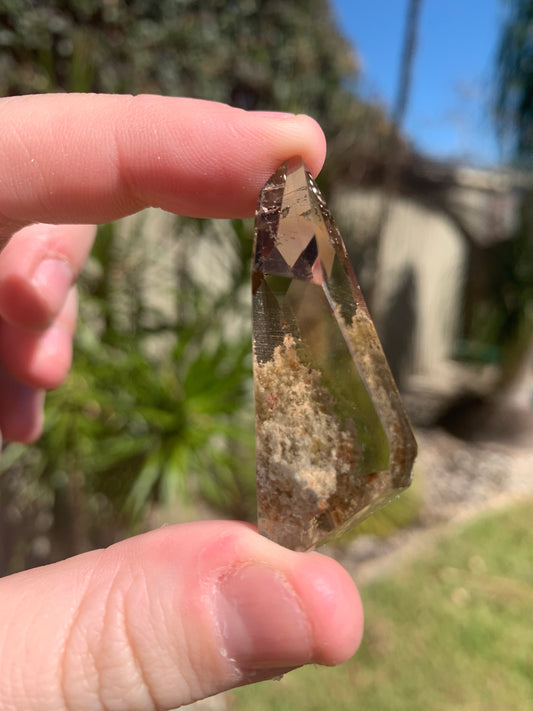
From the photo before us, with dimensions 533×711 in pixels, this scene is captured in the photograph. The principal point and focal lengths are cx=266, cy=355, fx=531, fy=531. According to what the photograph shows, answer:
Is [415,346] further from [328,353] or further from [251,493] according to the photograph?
[328,353]

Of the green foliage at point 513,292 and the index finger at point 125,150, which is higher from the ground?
the index finger at point 125,150

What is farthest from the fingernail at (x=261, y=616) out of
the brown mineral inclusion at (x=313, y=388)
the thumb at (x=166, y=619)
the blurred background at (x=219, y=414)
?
the blurred background at (x=219, y=414)

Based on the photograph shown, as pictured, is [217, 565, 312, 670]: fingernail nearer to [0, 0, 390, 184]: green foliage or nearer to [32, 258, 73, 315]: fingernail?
[32, 258, 73, 315]: fingernail

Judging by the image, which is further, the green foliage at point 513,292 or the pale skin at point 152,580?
the green foliage at point 513,292

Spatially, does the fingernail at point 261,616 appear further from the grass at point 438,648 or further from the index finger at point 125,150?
the grass at point 438,648

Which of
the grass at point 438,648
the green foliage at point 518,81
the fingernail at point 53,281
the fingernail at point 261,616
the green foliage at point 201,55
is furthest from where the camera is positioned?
the green foliage at point 518,81

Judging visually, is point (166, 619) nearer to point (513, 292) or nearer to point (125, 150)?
point (125, 150)
